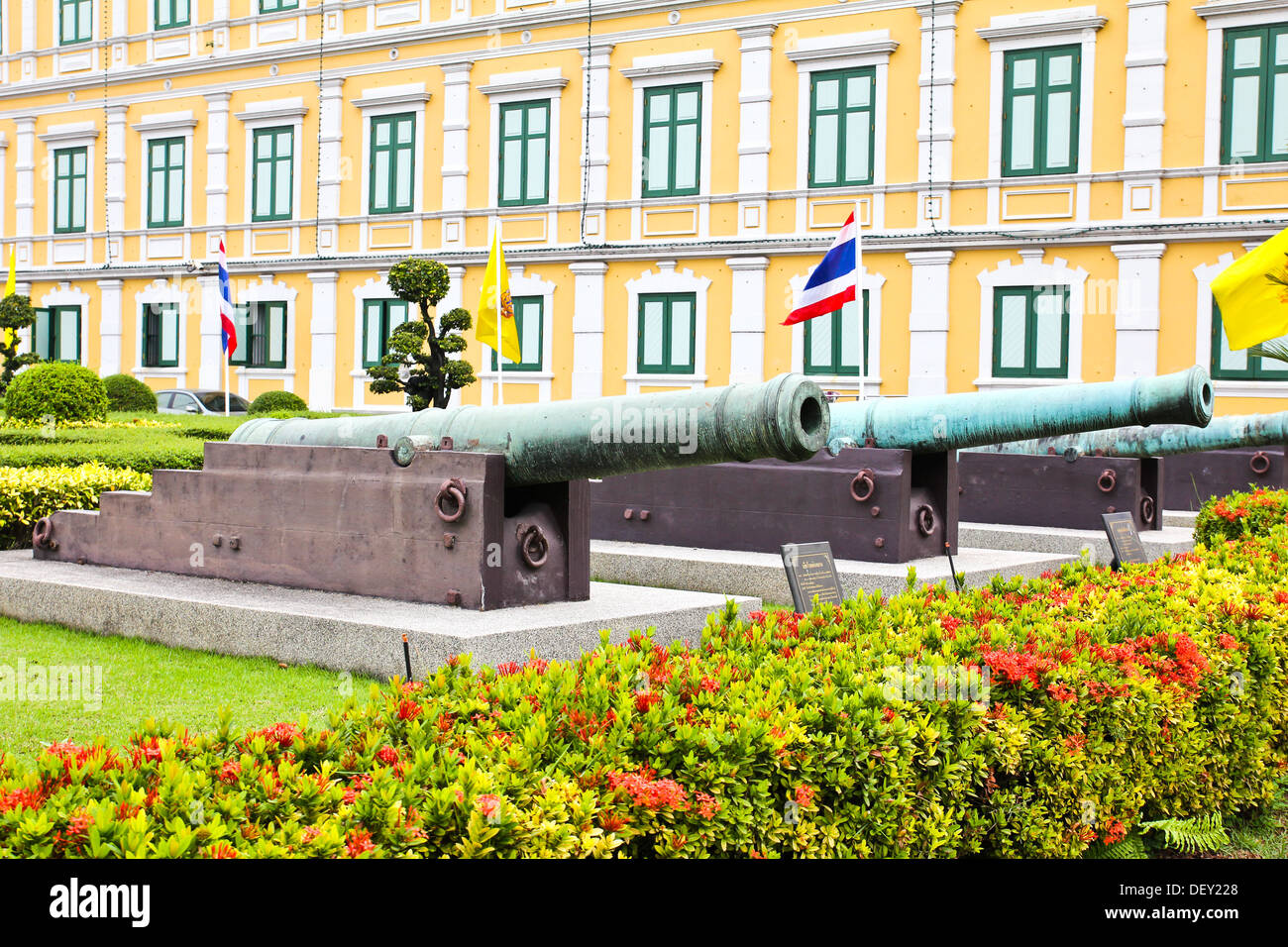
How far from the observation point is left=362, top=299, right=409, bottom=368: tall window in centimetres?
2906

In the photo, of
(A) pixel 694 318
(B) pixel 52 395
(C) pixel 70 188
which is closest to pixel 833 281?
(A) pixel 694 318

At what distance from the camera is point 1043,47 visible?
23.1 metres

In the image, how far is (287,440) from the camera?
959 cm

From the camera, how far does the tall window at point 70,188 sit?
108ft

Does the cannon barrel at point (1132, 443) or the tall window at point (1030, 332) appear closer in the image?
the cannon barrel at point (1132, 443)

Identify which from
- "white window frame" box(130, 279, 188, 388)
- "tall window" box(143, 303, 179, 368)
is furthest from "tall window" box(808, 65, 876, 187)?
"tall window" box(143, 303, 179, 368)

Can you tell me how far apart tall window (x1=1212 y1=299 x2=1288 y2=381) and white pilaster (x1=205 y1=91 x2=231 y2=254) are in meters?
20.4

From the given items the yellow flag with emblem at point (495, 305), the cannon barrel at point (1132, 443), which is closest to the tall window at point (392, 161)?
the yellow flag with emblem at point (495, 305)

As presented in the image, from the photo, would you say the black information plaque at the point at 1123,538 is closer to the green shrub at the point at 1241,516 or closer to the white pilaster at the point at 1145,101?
the green shrub at the point at 1241,516

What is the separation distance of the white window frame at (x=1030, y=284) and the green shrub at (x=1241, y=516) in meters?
12.6

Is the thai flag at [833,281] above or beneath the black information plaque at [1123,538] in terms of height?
above

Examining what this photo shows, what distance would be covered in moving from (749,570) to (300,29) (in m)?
23.3

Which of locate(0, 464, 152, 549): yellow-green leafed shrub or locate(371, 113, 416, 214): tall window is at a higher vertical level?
locate(371, 113, 416, 214): tall window

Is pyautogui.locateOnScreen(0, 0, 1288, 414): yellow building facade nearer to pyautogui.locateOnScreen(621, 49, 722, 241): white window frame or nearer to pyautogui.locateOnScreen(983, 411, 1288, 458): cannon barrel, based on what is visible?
pyautogui.locateOnScreen(621, 49, 722, 241): white window frame
